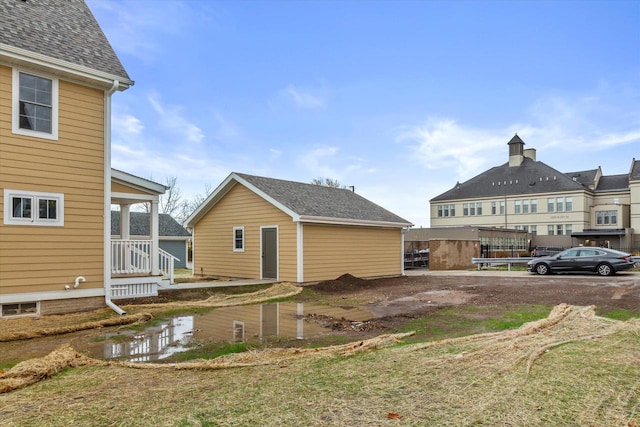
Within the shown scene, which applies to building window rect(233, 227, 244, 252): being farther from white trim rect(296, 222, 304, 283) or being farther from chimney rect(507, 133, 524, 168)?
chimney rect(507, 133, 524, 168)

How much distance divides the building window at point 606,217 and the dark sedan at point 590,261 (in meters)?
40.1

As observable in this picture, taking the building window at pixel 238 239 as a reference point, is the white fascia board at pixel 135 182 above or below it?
above

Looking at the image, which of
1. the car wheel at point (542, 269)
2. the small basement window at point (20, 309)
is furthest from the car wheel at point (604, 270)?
the small basement window at point (20, 309)

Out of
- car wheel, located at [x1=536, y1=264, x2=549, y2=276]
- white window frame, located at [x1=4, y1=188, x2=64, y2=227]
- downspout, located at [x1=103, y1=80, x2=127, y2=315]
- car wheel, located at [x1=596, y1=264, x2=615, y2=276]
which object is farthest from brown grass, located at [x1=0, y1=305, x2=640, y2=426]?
car wheel, located at [x1=536, y1=264, x2=549, y2=276]

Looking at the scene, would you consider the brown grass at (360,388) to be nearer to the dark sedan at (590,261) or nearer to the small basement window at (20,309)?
the small basement window at (20,309)

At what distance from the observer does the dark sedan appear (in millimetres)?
19531

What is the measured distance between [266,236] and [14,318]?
31.6 ft

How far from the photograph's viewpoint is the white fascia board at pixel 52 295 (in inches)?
364

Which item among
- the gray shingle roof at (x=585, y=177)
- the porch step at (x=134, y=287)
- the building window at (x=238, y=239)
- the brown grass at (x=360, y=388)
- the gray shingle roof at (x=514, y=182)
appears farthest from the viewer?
the gray shingle roof at (x=585, y=177)

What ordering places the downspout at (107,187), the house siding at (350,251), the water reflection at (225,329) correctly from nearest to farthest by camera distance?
the water reflection at (225,329) → the downspout at (107,187) → the house siding at (350,251)

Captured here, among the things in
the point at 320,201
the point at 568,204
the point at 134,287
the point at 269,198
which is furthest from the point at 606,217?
the point at 134,287

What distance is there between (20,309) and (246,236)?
9.75 m

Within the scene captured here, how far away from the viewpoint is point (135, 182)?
40.2 feet

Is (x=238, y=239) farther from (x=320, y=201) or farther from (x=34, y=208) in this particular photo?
(x=34, y=208)
